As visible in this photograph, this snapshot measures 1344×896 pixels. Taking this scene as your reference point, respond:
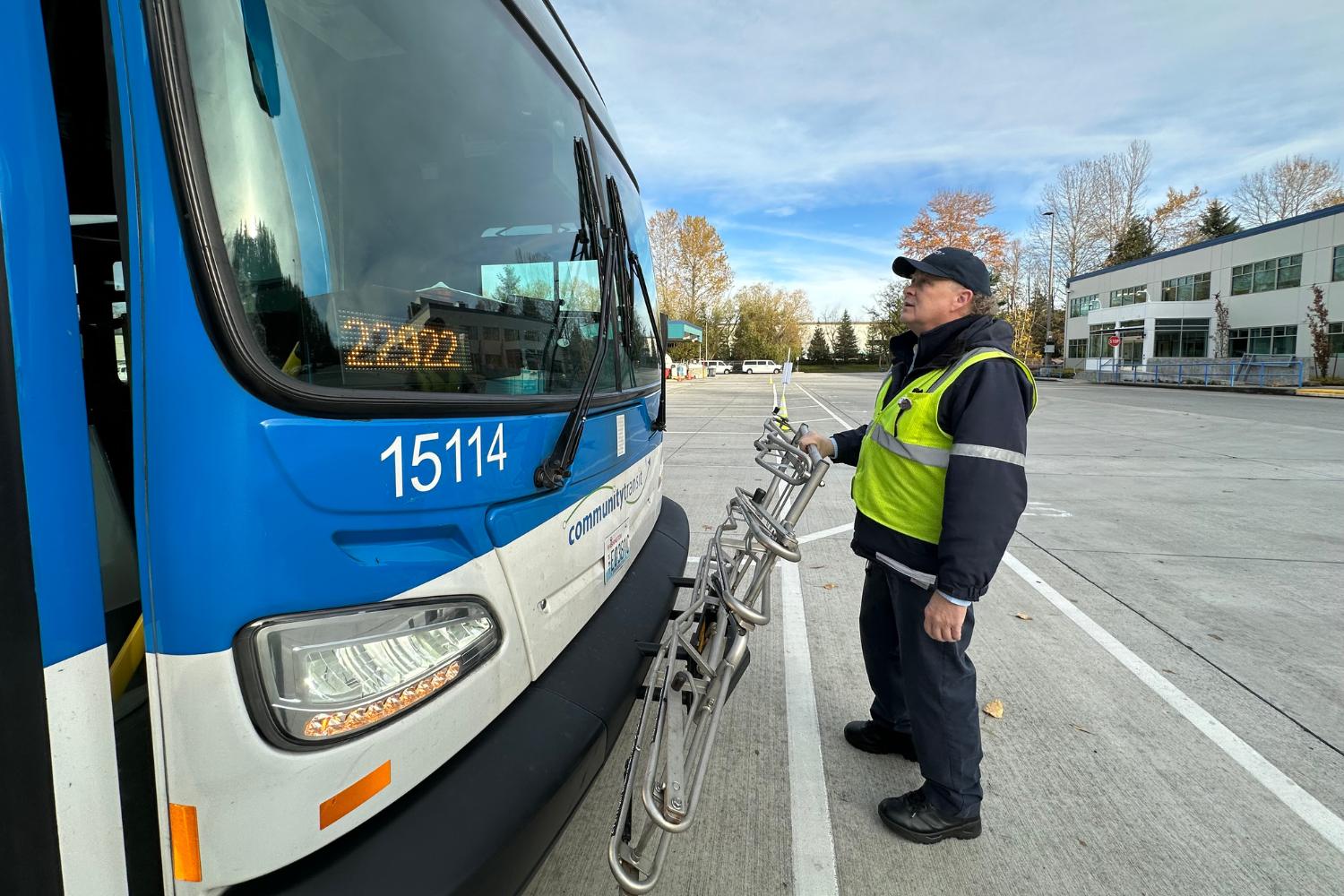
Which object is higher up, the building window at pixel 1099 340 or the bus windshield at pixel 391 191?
the building window at pixel 1099 340

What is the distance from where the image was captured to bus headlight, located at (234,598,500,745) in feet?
3.79

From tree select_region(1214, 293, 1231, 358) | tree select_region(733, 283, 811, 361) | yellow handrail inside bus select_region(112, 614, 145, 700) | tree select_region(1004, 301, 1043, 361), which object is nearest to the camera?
yellow handrail inside bus select_region(112, 614, 145, 700)

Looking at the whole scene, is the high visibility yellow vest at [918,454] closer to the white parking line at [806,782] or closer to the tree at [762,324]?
the white parking line at [806,782]

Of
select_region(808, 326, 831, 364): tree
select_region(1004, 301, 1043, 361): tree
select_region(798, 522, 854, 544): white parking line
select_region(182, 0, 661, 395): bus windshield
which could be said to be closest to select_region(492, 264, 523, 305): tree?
select_region(182, 0, 661, 395): bus windshield

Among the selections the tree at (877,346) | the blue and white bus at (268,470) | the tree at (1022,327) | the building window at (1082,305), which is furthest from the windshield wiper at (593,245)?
the tree at (877,346)

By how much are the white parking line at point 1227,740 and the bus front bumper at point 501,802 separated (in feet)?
7.75

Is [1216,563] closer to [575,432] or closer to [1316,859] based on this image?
[1316,859]

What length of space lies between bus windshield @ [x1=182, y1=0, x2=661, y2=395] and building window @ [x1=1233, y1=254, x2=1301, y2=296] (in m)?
42.3

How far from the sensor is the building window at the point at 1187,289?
3762 cm

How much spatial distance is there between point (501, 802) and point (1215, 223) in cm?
6746

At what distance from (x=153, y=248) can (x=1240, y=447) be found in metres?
13.8

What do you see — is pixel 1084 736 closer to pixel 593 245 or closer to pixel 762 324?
pixel 593 245

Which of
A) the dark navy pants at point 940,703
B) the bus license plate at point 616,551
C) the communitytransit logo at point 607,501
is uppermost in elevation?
the communitytransit logo at point 607,501

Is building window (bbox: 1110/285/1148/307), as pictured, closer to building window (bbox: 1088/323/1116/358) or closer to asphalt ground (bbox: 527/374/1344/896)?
building window (bbox: 1088/323/1116/358)
